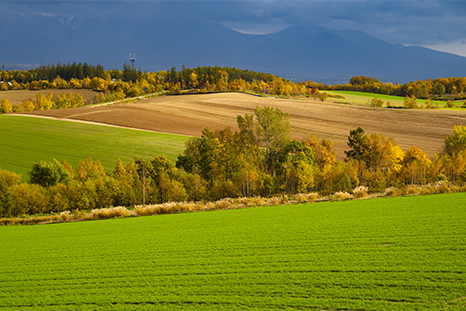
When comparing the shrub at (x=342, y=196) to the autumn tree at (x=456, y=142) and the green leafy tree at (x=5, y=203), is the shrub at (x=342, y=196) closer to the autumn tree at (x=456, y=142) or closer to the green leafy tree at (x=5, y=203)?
the green leafy tree at (x=5, y=203)

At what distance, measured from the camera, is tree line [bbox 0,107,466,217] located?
43.1 meters

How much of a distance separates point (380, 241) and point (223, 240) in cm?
957

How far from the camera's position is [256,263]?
A: 1889 cm

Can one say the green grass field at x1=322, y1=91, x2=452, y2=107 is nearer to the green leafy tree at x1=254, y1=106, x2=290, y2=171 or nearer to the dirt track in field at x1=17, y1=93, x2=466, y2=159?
the dirt track in field at x1=17, y1=93, x2=466, y2=159

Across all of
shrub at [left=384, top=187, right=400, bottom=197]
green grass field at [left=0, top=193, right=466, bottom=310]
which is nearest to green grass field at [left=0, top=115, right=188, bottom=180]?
green grass field at [left=0, top=193, right=466, bottom=310]

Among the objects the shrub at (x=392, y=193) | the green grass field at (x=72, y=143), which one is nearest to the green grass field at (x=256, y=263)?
the shrub at (x=392, y=193)

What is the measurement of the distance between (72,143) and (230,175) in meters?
35.2

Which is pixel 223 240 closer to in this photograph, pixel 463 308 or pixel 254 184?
pixel 463 308

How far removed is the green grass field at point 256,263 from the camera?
14836 mm

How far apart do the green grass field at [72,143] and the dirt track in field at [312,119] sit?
791 centimetres

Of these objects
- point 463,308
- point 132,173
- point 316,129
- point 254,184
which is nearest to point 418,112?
point 316,129

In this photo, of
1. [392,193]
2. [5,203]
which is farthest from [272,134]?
[5,203]

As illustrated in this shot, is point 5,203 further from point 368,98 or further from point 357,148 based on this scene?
point 368,98

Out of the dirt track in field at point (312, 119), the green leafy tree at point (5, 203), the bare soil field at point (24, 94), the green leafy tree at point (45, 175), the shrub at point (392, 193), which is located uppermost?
the bare soil field at point (24, 94)
